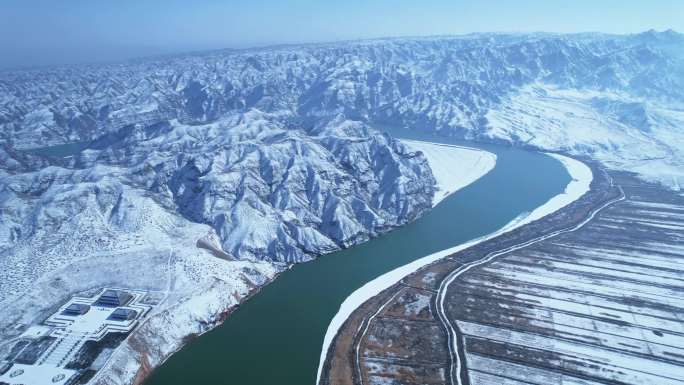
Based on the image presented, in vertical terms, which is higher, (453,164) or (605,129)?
(605,129)

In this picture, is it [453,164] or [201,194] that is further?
[453,164]

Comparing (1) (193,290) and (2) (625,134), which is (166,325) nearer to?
(1) (193,290)

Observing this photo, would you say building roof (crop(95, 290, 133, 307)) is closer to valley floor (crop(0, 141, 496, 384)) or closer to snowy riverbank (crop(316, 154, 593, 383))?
valley floor (crop(0, 141, 496, 384))

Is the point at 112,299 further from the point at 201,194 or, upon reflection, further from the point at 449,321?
the point at 449,321

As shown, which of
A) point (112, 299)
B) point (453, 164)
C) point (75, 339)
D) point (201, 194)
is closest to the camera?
point (75, 339)

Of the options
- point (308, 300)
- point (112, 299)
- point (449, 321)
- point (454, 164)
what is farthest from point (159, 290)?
point (454, 164)

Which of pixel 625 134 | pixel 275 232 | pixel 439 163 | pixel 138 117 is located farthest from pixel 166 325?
pixel 625 134

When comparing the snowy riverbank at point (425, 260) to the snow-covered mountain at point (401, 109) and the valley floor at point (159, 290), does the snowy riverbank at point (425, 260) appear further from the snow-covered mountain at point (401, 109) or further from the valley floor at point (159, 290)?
the snow-covered mountain at point (401, 109)
